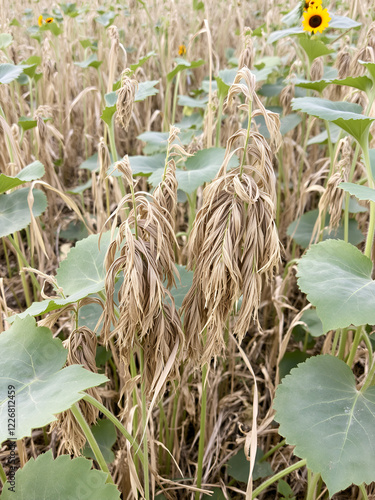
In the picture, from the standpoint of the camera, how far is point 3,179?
1.09m

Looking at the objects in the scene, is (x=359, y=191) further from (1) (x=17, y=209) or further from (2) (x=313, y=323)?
(1) (x=17, y=209)

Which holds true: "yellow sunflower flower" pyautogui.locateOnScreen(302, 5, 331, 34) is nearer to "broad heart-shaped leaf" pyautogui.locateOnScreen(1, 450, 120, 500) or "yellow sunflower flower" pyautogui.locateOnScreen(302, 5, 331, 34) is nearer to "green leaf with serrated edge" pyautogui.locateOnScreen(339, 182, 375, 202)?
"green leaf with serrated edge" pyautogui.locateOnScreen(339, 182, 375, 202)

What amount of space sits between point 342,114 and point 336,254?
0.29 meters

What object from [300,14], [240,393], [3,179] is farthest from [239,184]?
[300,14]

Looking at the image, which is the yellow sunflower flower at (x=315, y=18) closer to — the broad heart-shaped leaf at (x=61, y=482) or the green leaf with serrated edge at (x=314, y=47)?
the green leaf with serrated edge at (x=314, y=47)

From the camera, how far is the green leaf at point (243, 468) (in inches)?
46.5

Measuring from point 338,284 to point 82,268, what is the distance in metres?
0.53

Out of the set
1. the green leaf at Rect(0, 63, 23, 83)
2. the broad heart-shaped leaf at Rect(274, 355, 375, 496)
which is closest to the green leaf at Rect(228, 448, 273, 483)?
the broad heart-shaped leaf at Rect(274, 355, 375, 496)

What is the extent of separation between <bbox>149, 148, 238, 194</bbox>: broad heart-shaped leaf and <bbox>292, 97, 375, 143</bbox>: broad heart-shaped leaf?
0.23 metres

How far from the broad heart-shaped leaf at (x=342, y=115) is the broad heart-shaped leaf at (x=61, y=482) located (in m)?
0.75

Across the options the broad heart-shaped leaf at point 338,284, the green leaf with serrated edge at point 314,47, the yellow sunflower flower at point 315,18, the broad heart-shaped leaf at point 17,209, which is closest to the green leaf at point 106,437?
the broad heart-shaped leaf at point 17,209

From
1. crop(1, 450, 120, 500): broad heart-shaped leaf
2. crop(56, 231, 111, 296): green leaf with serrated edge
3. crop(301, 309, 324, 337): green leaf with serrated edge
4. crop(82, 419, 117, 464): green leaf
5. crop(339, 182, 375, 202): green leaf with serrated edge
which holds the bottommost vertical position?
crop(82, 419, 117, 464): green leaf

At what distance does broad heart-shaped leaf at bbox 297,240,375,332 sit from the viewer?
0.71 metres

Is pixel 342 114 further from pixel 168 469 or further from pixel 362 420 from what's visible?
pixel 168 469
